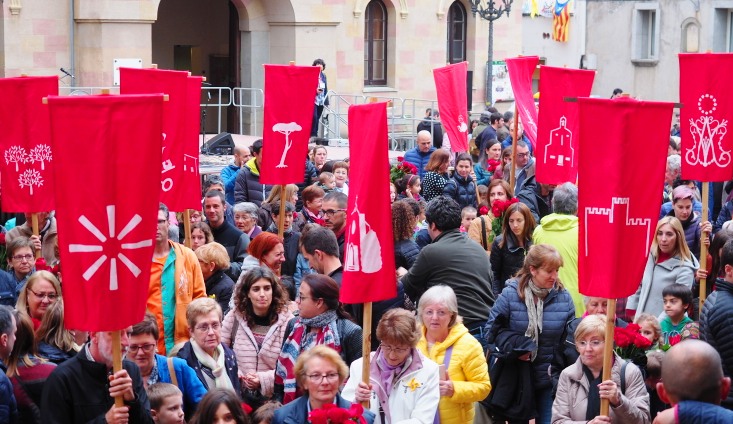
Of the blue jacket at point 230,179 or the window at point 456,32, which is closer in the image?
the blue jacket at point 230,179

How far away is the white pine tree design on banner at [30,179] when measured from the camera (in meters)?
10.7

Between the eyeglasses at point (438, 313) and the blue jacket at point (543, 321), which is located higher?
the eyeglasses at point (438, 313)

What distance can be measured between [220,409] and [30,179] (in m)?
4.41

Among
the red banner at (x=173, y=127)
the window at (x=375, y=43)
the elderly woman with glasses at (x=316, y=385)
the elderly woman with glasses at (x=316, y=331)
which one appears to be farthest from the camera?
the window at (x=375, y=43)

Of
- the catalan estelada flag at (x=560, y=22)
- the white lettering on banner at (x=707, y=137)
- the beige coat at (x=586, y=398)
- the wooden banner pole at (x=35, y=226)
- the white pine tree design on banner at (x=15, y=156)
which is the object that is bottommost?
the beige coat at (x=586, y=398)

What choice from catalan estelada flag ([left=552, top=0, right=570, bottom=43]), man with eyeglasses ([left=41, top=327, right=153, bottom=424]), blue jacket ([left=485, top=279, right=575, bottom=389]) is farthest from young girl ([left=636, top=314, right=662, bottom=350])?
catalan estelada flag ([left=552, top=0, right=570, bottom=43])

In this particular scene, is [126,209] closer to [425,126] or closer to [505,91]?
[425,126]

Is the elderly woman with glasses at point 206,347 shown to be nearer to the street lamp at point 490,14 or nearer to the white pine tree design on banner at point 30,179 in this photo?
the white pine tree design on banner at point 30,179

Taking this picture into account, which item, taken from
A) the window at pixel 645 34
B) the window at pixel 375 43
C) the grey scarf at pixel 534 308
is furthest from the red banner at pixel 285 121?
the window at pixel 645 34

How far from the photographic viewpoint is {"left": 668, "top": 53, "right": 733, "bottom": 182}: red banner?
10477 mm

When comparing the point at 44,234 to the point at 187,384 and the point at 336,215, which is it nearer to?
the point at 336,215

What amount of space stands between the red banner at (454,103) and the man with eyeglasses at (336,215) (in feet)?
17.2

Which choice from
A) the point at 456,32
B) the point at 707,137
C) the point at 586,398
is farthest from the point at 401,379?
the point at 456,32

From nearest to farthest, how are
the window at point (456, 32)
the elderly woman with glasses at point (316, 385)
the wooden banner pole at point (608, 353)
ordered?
the elderly woman with glasses at point (316, 385) < the wooden banner pole at point (608, 353) < the window at point (456, 32)
